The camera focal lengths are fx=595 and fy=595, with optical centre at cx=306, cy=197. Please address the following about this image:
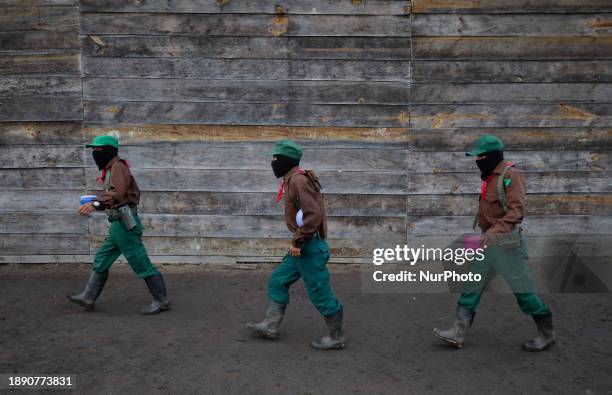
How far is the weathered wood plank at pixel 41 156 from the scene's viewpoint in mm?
6953

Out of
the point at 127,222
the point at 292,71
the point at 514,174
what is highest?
the point at 292,71

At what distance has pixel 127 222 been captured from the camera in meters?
5.50

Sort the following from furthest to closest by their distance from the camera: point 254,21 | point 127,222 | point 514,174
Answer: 1. point 254,21
2. point 127,222
3. point 514,174

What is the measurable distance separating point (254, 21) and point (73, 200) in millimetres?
2983

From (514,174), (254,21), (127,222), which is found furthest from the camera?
(254,21)

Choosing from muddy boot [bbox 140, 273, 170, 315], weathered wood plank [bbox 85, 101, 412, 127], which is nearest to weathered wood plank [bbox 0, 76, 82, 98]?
weathered wood plank [bbox 85, 101, 412, 127]

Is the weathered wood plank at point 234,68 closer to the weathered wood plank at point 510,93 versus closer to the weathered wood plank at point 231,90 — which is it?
the weathered wood plank at point 231,90

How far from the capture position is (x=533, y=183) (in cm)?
703

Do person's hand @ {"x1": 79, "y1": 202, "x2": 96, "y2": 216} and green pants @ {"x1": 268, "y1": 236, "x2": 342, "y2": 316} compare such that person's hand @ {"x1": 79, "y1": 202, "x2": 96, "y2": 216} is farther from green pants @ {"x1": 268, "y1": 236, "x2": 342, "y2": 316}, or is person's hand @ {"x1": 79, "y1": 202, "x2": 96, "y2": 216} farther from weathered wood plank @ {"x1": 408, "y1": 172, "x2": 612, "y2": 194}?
weathered wood plank @ {"x1": 408, "y1": 172, "x2": 612, "y2": 194}

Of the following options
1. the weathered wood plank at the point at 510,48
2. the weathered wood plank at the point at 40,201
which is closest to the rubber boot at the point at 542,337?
the weathered wood plank at the point at 510,48

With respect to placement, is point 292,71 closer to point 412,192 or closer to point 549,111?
point 412,192

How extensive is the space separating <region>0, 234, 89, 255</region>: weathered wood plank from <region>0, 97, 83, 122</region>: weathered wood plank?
4.59 feet

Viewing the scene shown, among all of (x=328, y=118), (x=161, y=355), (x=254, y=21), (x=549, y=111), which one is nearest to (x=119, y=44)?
(x=254, y=21)

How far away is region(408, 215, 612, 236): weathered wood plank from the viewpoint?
705 centimetres
